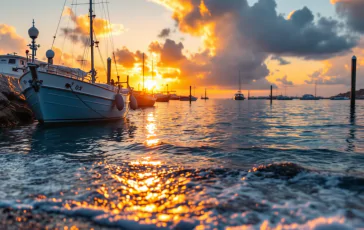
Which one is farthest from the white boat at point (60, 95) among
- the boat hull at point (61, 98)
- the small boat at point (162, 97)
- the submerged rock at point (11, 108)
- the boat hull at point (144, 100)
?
the small boat at point (162, 97)

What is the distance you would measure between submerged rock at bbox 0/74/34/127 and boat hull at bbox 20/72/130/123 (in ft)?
4.96

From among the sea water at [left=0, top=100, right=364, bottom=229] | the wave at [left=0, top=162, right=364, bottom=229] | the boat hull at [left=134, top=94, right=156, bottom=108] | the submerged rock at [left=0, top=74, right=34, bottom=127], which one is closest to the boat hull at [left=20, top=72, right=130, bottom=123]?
the submerged rock at [left=0, top=74, right=34, bottom=127]

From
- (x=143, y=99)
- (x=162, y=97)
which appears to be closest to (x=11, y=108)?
(x=143, y=99)

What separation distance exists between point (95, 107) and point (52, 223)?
14.1 metres

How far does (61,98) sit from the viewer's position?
14492 mm

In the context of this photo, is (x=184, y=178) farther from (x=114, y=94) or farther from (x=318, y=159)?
(x=114, y=94)

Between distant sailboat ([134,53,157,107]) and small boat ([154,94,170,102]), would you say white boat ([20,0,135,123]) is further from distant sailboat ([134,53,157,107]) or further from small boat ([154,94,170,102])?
small boat ([154,94,170,102])

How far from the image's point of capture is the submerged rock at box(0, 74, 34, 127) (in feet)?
48.8

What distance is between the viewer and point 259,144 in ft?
30.2

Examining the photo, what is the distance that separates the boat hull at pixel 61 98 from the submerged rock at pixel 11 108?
1.51 m

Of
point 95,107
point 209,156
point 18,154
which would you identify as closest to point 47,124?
point 95,107

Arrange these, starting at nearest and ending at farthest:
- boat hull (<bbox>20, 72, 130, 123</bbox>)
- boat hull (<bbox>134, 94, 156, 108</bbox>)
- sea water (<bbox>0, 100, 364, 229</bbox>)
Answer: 1. sea water (<bbox>0, 100, 364, 229</bbox>)
2. boat hull (<bbox>20, 72, 130, 123</bbox>)
3. boat hull (<bbox>134, 94, 156, 108</bbox>)

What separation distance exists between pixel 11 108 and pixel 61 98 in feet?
14.7

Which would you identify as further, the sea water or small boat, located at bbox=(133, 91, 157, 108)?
small boat, located at bbox=(133, 91, 157, 108)
